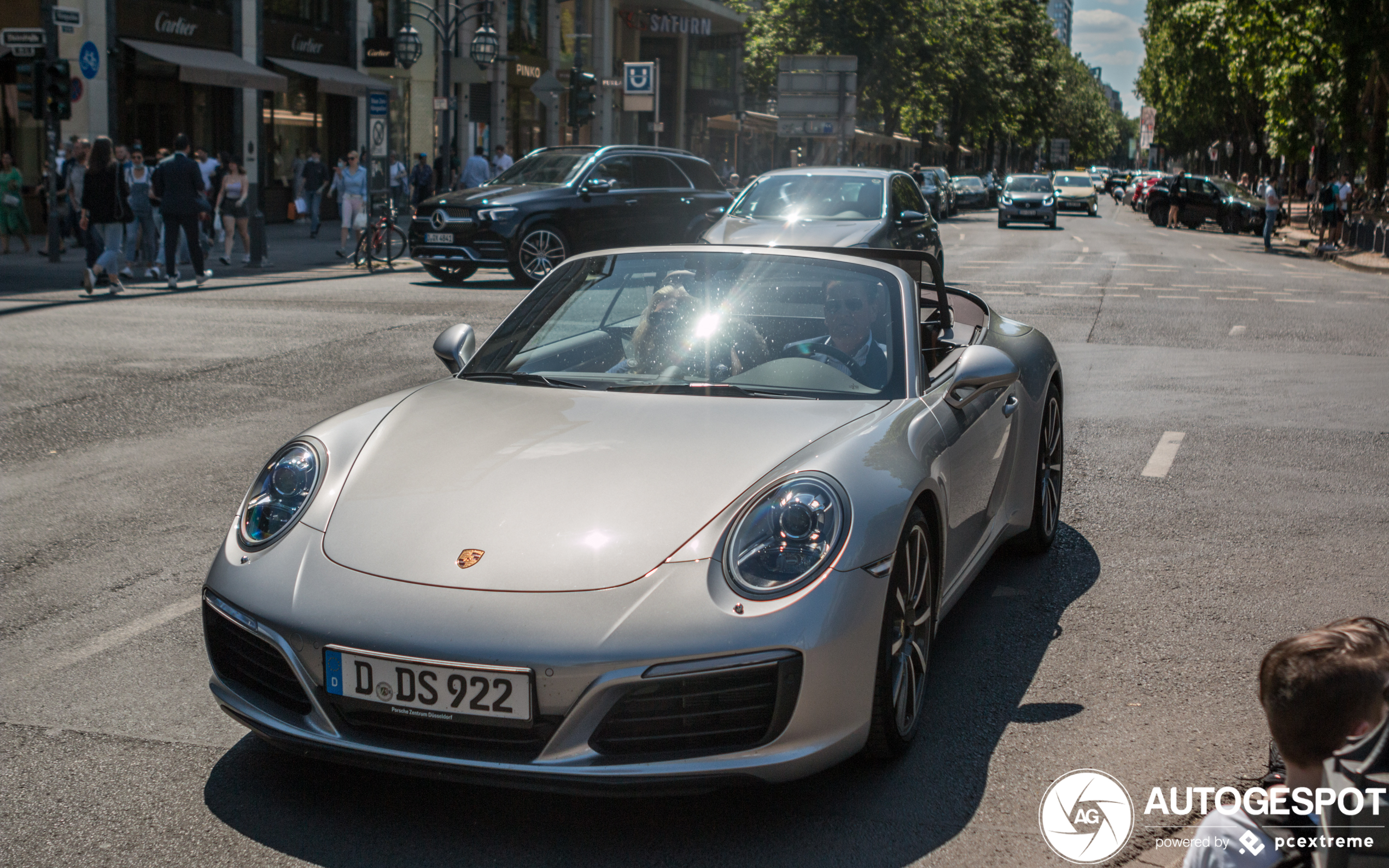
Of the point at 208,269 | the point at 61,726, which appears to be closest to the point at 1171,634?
the point at 61,726

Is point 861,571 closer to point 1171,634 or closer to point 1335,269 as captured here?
point 1171,634

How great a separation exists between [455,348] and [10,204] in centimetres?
2044

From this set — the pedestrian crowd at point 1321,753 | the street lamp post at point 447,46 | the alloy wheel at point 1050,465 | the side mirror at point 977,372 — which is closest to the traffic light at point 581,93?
the street lamp post at point 447,46

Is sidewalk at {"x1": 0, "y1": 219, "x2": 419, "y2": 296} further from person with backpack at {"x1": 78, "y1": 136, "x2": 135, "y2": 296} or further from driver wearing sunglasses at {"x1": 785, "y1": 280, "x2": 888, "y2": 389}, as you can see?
driver wearing sunglasses at {"x1": 785, "y1": 280, "x2": 888, "y2": 389}

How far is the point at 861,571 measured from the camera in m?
3.26

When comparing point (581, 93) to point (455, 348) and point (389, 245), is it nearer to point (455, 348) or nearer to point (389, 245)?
point (389, 245)

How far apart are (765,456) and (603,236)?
52.2 feet

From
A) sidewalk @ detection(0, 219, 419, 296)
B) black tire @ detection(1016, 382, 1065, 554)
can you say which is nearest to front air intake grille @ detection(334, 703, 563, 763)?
black tire @ detection(1016, 382, 1065, 554)

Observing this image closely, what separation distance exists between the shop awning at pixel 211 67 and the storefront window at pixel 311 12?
2212 mm

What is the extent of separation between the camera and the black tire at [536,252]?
18.3m

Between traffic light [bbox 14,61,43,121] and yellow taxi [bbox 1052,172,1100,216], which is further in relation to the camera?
yellow taxi [bbox 1052,172,1100,216]

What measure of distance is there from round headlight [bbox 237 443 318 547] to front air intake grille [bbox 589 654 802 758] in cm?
105

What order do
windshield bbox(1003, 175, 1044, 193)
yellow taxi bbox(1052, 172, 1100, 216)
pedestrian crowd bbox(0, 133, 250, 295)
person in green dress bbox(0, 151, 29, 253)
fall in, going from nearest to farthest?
pedestrian crowd bbox(0, 133, 250, 295), person in green dress bbox(0, 151, 29, 253), windshield bbox(1003, 175, 1044, 193), yellow taxi bbox(1052, 172, 1100, 216)

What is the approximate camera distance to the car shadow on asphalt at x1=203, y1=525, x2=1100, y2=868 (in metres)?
3.12
